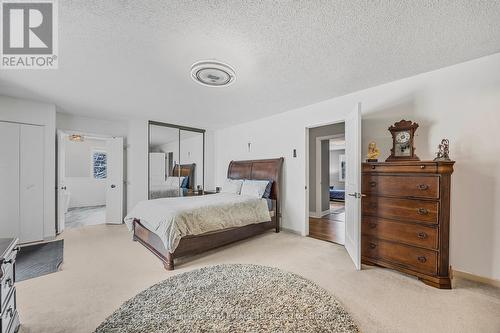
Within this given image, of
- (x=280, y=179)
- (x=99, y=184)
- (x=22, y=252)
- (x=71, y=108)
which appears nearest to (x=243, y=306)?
(x=280, y=179)

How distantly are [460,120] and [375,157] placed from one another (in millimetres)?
929

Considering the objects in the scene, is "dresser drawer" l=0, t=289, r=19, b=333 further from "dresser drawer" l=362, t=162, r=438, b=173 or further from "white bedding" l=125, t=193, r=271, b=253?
"dresser drawer" l=362, t=162, r=438, b=173

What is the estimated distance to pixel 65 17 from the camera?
159 centimetres

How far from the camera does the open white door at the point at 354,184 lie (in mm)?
2490

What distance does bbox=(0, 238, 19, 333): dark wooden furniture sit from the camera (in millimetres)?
1271

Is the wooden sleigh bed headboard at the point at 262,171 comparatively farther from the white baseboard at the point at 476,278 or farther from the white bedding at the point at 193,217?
the white baseboard at the point at 476,278

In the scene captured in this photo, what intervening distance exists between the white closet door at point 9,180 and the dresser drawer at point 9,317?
283 centimetres

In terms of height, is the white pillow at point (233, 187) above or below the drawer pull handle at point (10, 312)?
above

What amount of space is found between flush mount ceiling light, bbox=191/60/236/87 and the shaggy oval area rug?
7.43ft

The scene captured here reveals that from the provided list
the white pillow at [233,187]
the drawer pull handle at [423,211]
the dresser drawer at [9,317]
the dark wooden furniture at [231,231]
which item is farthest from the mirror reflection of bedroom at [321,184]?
the dresser drawer at [9,317]

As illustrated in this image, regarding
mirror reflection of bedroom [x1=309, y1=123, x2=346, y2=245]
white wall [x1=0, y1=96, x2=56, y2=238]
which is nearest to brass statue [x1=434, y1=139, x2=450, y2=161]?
mirror reflection of bedroom [x1=309, y1=123, x2=346, y2=245]

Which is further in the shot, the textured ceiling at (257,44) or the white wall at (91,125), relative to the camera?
the white wall at (91,125)

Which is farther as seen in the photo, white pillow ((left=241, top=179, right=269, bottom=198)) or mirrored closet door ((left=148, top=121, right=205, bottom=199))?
mirrored closet door ((left=148, top=121, right=205, bottom=199))

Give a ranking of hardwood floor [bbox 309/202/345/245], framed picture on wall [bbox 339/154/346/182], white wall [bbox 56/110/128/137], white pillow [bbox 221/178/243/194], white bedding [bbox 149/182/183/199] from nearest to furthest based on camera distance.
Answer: hardwood floor [bbox 309/202/345/245], white wall [bbox 56/110/128/137], white pillow [bbox 221/178/243/194], white bedding [bbox 149/182/183/199], framed picture on wall [bbox 339/154/346/182]
